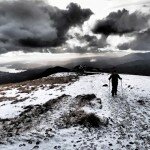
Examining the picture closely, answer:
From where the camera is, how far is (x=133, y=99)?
23.0m

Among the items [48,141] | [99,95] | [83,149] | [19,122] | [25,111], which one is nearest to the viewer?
[83,149]

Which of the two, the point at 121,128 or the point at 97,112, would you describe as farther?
the point at 97,112

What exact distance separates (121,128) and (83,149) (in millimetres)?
4067

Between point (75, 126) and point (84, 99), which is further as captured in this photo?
point (84, 99)

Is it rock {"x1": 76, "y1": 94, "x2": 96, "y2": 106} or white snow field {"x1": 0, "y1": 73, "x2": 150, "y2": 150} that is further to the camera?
rock {"x1": 76, "y1": 94, "x2": 96, "y2": 106}

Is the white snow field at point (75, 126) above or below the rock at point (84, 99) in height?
below

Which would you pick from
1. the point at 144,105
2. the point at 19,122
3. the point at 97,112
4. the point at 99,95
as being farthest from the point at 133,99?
the point at 19,122

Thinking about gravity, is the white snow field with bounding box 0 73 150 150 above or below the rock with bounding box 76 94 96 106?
below

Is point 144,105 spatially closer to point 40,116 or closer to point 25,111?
point 40,116

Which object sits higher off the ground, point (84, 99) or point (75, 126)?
point (84, 99)

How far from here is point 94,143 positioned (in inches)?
536

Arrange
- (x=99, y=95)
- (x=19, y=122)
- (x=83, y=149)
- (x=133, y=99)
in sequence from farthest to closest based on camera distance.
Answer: (x=99, y=95), (x=133, y=99), (x=19, y=122), (x=83, y=149)

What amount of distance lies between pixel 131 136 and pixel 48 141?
5005 millimetres

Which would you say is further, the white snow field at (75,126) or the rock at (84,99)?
the rock at (84,99)
